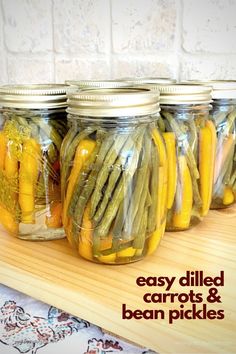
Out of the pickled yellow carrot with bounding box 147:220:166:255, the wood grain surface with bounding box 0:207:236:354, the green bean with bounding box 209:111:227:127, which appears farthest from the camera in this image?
the green bean with bounding box 209:111:227:127

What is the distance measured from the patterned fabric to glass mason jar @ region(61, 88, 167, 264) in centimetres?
8

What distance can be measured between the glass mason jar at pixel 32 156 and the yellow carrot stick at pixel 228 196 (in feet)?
0.80

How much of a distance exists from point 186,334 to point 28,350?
6.5 inches

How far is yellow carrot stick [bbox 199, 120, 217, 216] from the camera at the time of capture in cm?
57

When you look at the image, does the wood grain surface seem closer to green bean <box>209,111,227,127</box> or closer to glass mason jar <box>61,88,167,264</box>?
glass mason jar <box>61,88,167,264</box>

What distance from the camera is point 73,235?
514 millimetres

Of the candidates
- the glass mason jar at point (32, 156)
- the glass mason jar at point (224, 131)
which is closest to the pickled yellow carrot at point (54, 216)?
the glass mason jar at point (32, 156)

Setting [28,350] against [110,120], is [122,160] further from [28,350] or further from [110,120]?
[28,350]

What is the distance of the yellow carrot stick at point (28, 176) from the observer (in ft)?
1.75

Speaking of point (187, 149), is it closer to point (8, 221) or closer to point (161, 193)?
point (161, 193)

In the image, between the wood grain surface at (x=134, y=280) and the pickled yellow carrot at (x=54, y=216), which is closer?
the wood grain surface at (x=134, y=280)

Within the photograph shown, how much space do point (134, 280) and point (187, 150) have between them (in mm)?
177

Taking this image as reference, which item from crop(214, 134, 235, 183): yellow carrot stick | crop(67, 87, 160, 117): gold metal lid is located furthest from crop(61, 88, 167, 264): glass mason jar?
crop(214, 134, 235, 183): yellow carrot stick

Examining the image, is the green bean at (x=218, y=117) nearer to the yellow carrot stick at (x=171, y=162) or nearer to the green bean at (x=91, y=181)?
the yellow carrot stick at (x=171, y=162)
